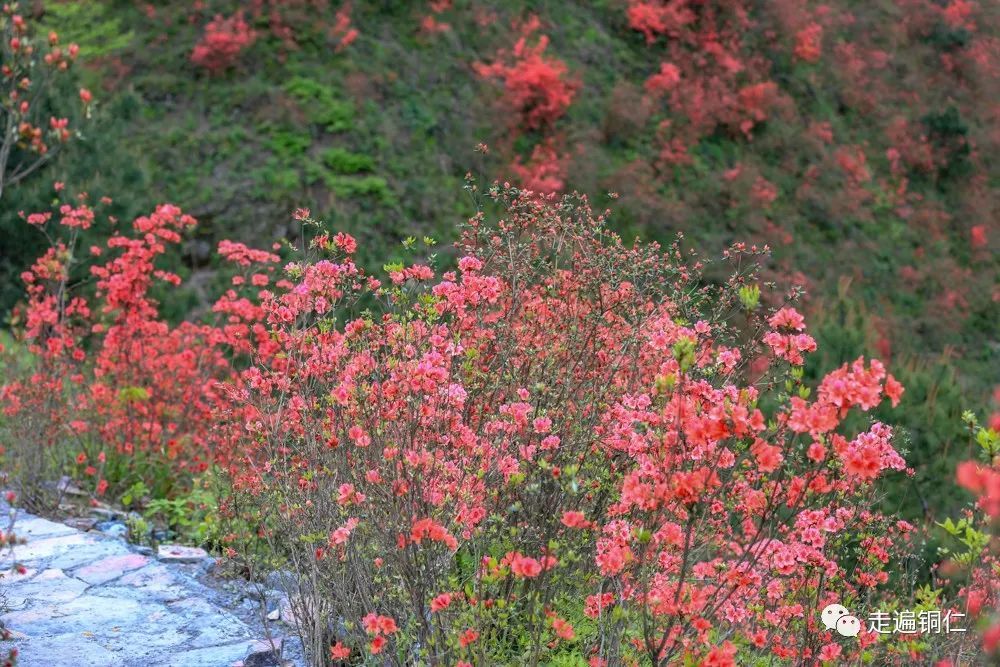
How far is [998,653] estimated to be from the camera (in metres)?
1.42

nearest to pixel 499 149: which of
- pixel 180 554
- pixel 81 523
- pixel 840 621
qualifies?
pixel 81 523

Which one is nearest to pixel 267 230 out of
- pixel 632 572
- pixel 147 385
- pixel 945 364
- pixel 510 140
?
pixel 510 140

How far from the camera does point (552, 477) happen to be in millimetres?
3053

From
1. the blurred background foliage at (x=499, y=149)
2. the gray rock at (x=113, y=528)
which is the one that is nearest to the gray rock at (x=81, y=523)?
the gray rock at (x=113, y=528)

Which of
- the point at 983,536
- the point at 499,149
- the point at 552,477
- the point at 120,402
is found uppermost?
the point at 983,536

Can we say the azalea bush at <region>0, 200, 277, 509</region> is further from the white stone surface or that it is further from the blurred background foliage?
the blurred background foliage

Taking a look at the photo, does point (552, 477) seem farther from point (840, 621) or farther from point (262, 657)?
point (262, 657)

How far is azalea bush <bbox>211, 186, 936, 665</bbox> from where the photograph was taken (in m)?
2.60

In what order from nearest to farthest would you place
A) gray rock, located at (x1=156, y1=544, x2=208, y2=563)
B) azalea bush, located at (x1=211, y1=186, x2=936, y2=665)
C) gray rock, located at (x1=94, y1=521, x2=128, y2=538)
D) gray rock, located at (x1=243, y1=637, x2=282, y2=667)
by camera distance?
azalea bush, located at (x1=211, y1=186, x2=936, y2=665) < gray rock, located at (x1=243, y1=637, x2=282, y2=667) < gray rock, located at (x1=156, y1=544, x2=208, y2=563) < gray rock, located at (x1=94, y1=521, x2=128, y2=538)

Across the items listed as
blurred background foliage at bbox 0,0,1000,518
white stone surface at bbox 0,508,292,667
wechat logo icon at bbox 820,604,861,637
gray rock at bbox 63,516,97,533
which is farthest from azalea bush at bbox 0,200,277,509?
blurred background foliage at bbox 0,0,1000,518

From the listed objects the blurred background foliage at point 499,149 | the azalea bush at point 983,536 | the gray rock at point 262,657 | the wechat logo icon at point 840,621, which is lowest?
the blurred background foliage at point 499,149

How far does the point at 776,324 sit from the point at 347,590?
1759 mm

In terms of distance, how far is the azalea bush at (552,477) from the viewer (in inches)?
102

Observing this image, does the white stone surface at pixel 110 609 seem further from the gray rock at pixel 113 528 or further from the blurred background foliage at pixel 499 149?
the blurred background foliage at pixel 499 149
